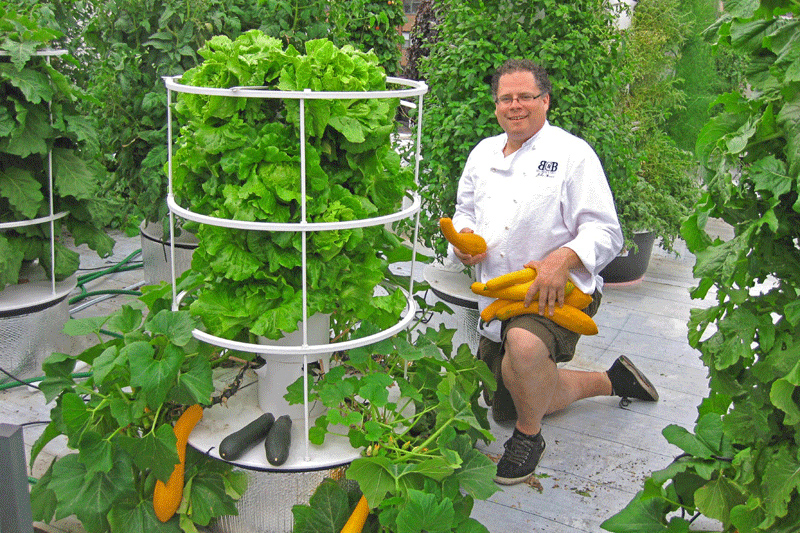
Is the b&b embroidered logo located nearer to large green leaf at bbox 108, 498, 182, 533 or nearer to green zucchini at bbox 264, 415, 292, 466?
green zucchini at bbox 264, 415, 292, 466

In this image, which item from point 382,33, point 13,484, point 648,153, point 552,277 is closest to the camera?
point 13,484

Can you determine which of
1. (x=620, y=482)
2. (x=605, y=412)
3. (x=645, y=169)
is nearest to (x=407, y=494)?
(x=620, y=482)

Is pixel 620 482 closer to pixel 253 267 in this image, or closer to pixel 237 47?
pixel 253 267

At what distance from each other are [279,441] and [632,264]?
307cm

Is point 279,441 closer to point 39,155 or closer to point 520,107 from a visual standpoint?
point 520,107

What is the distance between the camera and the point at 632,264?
4.41 meters

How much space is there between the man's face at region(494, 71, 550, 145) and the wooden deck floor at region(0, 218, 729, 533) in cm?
110

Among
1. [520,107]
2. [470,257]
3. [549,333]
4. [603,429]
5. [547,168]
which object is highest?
[520,107]

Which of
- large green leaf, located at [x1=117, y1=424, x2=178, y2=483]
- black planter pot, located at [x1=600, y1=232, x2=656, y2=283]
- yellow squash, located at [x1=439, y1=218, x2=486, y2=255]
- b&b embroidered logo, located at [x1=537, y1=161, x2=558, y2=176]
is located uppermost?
b&b embroidered logo, located at [x1=537, y1=161, x2=558, y2=176]

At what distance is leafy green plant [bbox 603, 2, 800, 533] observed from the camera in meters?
1.52

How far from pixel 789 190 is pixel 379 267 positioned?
3.32 feet

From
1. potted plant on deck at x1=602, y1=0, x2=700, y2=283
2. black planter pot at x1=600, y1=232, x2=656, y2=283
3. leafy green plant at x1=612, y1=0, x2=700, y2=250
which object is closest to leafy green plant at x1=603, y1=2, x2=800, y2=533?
potted plant on deck at x1=602, y1=0, x2=700, y2=283

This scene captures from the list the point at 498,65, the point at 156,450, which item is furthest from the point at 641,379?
the point at 156,450

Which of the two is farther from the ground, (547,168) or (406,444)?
(547,168)
